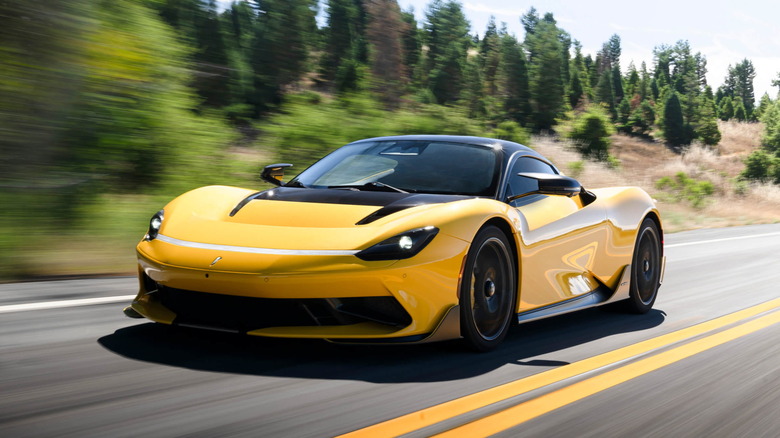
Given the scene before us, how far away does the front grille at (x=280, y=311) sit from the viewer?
376 centimetres

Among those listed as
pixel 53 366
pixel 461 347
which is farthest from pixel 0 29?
pixel 461 347

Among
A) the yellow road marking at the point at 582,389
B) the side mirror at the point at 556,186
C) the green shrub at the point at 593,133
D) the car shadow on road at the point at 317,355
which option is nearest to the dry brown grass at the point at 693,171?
the green shrub at the point at 593,133

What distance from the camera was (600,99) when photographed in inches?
4053

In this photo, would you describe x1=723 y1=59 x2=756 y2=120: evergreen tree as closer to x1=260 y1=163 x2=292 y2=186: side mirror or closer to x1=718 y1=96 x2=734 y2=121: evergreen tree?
x1=718 y1=96 x2=734 y2=121: evergreen tree

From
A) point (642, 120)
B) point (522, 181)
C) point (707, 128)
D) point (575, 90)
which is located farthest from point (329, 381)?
point (575, 90)

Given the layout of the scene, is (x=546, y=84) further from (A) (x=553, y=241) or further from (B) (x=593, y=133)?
(A) (x=553, y=241)

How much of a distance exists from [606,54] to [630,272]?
652 ft

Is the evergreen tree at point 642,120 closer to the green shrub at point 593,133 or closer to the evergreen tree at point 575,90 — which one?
the evergreen tree at point 575,90

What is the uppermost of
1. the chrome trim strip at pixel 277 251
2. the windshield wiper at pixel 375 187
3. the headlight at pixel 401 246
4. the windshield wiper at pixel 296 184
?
the windshield wiper at pixel 375 187

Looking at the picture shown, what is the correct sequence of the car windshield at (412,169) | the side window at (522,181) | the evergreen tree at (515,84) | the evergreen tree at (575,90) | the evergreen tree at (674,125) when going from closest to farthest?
the car windshield at (412,169), the side window at (522,181), the evergreen tree at (515,84), the evergreen tree at (674,125), the evergreen tree at (575,90)

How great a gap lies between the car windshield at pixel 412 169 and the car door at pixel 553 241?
20 cm

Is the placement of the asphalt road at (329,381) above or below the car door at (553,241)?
below

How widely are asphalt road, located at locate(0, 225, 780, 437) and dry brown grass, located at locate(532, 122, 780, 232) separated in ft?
41.8

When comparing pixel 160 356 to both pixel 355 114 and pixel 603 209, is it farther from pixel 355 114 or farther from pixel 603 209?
pixel 355 114
